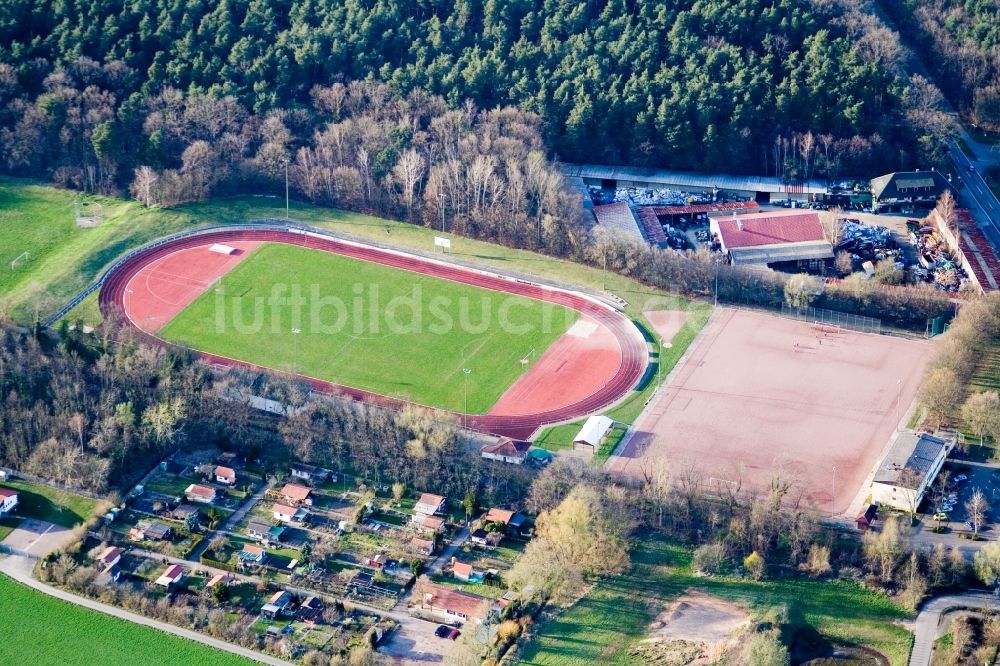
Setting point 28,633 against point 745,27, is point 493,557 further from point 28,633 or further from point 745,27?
point 745,27

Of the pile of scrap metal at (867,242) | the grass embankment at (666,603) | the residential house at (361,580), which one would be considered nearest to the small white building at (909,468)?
the grass embankment at (666,603)

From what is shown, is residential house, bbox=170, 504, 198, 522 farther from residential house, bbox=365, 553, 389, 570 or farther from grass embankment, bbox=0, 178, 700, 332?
grass embankment, bbox=0, 178, 700, 332

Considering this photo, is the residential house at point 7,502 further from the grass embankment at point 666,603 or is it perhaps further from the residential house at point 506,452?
the grass embankment at point 666,603

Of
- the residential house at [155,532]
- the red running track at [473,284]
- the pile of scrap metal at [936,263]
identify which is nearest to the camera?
the residential house at [155,532]

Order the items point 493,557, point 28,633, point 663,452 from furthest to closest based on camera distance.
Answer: point 663,452, point 493,557, point 28,633

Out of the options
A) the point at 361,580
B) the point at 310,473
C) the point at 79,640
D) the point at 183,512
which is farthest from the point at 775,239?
the point at 79,640

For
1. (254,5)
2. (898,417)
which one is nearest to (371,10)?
(254,5)
